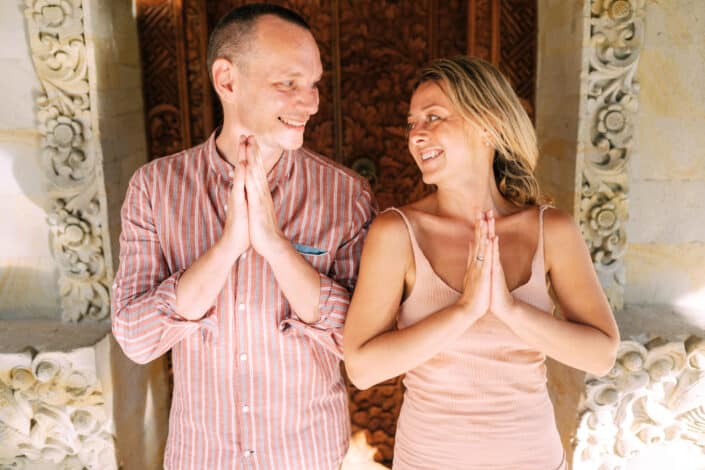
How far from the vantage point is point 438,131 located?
1.68m

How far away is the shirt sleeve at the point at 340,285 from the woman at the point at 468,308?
56 millimetres

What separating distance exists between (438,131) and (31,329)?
1562mm

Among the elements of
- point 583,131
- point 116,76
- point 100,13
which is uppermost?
point 100,13

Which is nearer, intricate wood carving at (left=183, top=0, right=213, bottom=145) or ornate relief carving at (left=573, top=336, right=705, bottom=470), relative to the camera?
ornate relief carving at (left=573, top=336, right=705, bottom=470)

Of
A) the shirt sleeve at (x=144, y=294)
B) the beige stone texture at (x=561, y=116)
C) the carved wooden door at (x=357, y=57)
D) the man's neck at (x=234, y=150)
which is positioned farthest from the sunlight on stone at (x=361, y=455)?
the man's neck at (x=234, y=150)

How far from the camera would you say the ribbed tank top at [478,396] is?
1.62 meters

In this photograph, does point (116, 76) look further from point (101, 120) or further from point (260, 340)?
point (260, 340)

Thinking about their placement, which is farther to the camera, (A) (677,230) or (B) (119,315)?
(A) (677,230)

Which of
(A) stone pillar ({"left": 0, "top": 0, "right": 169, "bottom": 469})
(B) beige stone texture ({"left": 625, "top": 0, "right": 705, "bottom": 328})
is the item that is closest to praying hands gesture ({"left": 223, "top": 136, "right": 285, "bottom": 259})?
(A) stone pillar ({"left": 0, "top": 0, "right": 169, "bottom": 469})

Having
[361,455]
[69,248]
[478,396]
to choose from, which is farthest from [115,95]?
[361,455]

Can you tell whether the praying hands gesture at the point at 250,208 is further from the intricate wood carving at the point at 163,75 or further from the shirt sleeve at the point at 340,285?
the intricate wood carving at the point at 163,75

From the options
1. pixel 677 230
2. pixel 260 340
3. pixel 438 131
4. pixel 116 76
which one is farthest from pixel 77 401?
pixel 677 230

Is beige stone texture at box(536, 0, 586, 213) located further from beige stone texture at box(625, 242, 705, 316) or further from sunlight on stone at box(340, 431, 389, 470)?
sunlight on stone at box(340, 431, 389, 470)

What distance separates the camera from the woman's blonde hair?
5.54ft
